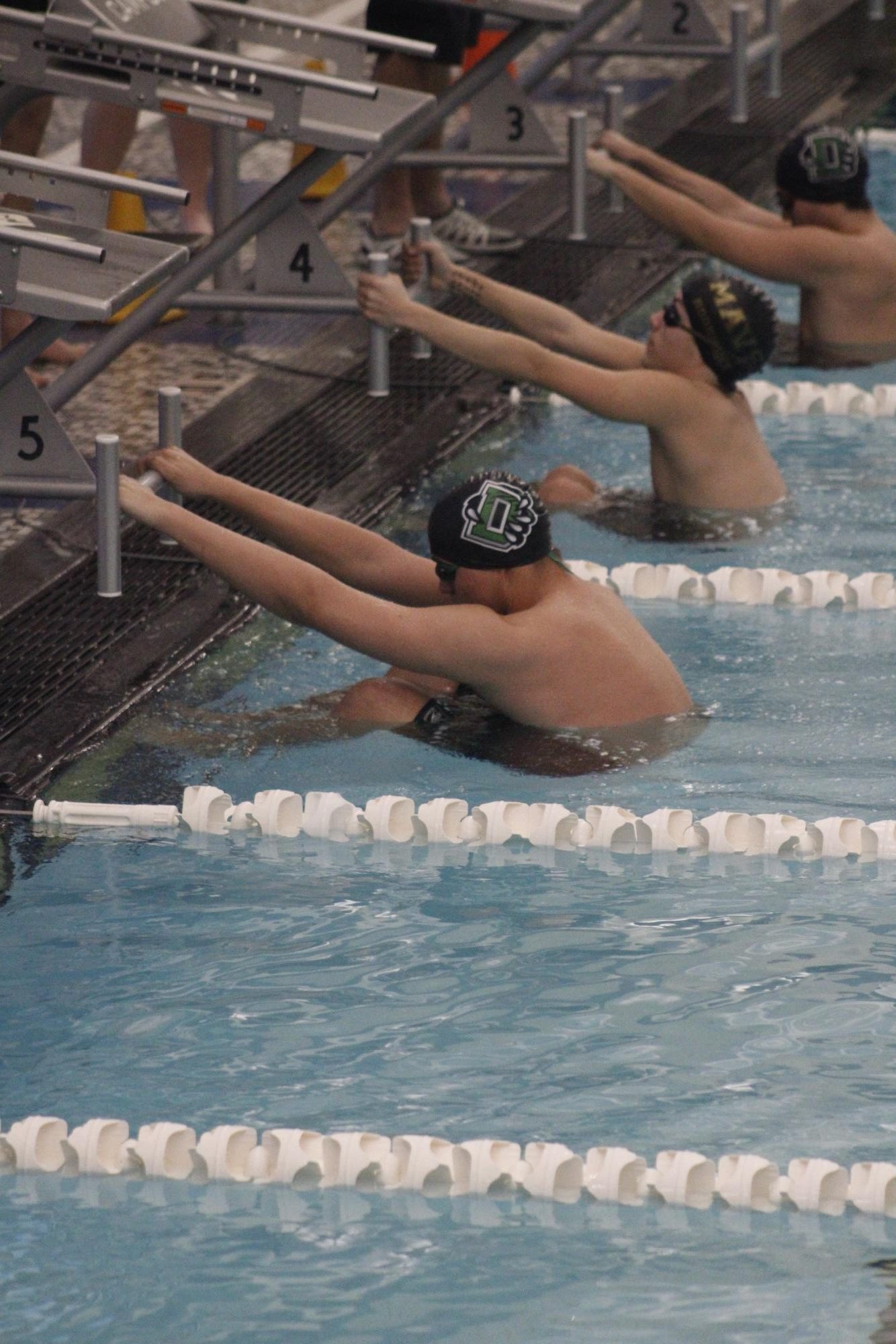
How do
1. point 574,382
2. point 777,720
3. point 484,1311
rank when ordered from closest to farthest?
point 484,1311
point 777,720
point 574,382

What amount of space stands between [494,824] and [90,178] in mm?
1567

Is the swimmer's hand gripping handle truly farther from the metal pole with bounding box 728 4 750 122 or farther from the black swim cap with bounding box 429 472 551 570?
the metal pole with bounding box 728 4 750 122

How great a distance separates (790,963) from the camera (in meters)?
3.65

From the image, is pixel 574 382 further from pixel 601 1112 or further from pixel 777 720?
pixel 601 1112

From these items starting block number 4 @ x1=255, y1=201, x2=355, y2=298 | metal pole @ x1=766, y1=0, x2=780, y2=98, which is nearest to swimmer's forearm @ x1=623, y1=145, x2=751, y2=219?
metal pole @ x1=766, y1=0, x2=780, y2=98

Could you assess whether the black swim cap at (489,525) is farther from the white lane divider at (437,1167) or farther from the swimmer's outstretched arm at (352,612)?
the white lane divider at (437,1167)

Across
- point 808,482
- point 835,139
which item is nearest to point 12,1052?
point 808,482

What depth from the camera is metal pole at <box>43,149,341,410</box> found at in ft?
15.6

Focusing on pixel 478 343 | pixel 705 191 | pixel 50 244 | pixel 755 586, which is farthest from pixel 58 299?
pixel 705 191

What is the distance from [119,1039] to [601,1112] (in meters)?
0.74

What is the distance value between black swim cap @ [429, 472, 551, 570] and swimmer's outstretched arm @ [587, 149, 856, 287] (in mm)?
2781

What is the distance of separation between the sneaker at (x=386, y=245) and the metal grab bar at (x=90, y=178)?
2.07 metres

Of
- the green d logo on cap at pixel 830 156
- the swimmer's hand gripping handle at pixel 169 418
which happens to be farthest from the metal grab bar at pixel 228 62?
the green d logo on cap at pixel 830 156

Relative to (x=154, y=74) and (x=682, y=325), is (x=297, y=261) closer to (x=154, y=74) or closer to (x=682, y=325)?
(x=154, y=74)
